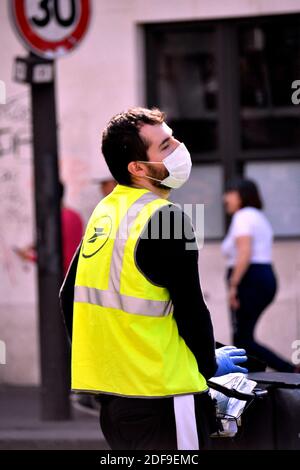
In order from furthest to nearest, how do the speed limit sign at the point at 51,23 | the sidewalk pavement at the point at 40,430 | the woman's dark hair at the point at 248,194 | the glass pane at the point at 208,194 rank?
1. the glass pane at the point at 208,194
2. the woman's dark hair at the point at 248,194
3. the speed limit sign at the point at 51,23
4. the sidewalk pavement at the point at 40,430

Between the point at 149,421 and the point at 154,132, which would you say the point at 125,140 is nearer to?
the point at 154,132

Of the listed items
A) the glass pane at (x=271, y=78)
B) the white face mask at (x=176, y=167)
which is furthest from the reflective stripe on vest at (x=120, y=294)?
the glass pane at (x=271, y=78)

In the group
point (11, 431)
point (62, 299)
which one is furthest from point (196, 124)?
point (62, 299)

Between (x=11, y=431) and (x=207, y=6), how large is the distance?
4.18m

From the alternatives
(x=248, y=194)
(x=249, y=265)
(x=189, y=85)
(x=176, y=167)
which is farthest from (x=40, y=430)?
(x=176, y=167)

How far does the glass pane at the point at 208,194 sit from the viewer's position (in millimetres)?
10117

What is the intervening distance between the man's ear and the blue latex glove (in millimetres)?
654

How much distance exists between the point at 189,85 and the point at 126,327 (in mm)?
6773

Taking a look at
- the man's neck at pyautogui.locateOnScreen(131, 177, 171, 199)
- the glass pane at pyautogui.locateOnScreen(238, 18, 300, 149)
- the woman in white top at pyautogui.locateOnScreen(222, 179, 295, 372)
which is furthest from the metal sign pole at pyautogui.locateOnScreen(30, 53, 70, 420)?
the man's neck at pyautogui.locateOnScreen(131, 177, 171, 199)

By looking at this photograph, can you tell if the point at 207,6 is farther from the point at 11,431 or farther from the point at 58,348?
the point at 11,431

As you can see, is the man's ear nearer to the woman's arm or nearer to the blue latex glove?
the blue latex glove

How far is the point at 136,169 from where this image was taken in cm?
370

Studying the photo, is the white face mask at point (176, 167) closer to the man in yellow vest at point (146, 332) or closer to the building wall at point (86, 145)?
the man in yellow vest at point (146, 332)

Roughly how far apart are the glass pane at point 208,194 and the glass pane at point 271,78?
1.69 feet
